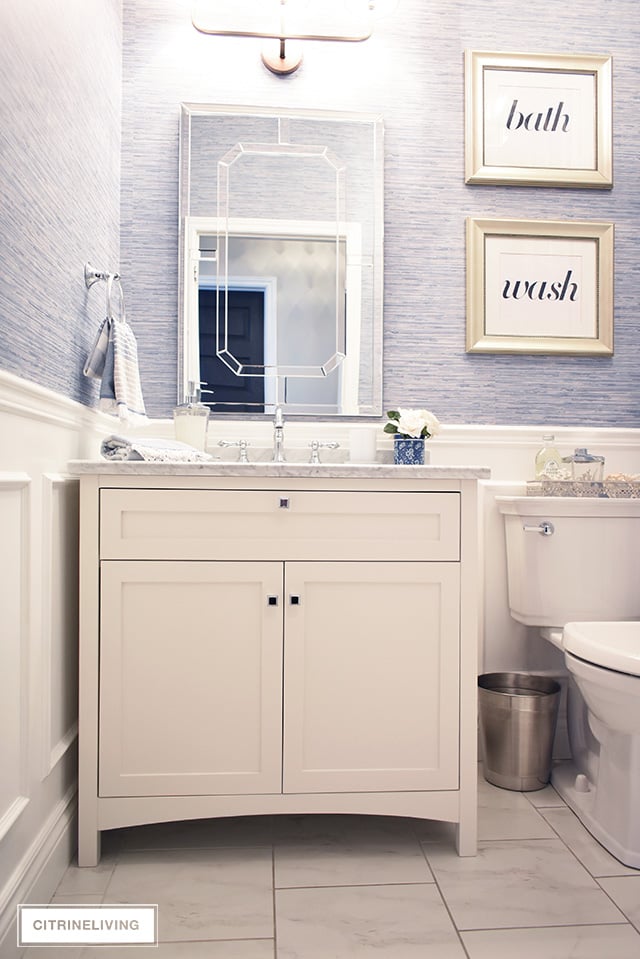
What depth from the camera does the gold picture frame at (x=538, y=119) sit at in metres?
2.11

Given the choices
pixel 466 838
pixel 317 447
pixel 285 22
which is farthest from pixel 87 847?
pixel 285 22

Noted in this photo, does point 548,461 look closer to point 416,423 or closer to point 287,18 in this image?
point 416,423

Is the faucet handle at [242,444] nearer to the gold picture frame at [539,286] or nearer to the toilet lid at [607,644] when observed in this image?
the gold picture frame at [539,286]

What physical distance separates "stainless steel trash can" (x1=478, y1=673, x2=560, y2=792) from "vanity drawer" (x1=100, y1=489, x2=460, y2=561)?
0.59m

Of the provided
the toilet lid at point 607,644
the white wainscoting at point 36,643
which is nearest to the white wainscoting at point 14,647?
the white wainscoting at point 36,643

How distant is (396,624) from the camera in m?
1.52

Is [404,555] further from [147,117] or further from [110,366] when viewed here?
[147,117]

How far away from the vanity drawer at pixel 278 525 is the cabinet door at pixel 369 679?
0.15 feet

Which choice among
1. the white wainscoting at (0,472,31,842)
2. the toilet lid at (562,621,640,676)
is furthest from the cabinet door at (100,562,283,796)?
the toilet lid at (562,621,640,676)

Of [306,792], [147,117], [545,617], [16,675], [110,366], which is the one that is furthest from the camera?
[147,117]

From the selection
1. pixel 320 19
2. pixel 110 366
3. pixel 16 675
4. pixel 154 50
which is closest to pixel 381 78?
Answer: pixel 320 19

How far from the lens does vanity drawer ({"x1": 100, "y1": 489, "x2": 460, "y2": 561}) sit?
1475 mm

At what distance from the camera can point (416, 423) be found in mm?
1886

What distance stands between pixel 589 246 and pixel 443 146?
0.54m
